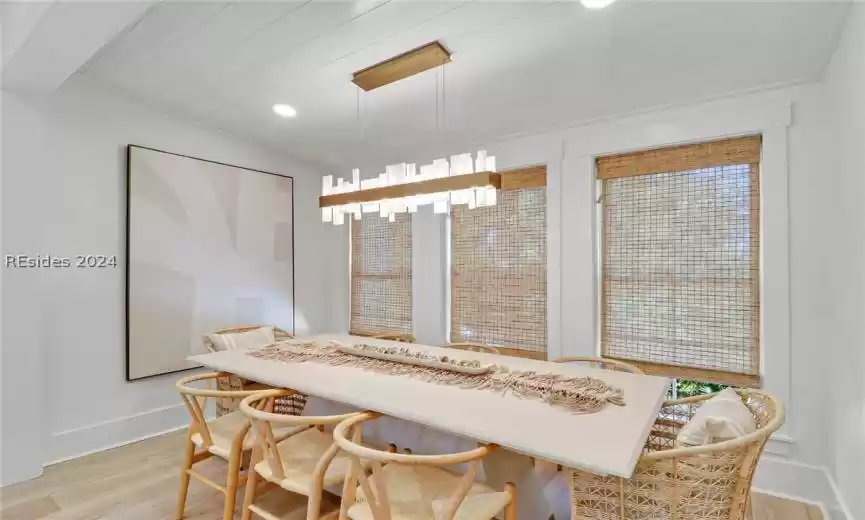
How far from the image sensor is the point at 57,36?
2.10 meters

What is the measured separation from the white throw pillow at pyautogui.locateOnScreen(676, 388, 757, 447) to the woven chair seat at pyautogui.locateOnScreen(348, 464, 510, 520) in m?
0.65

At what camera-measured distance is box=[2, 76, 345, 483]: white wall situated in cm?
269

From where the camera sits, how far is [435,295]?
13.0 feet

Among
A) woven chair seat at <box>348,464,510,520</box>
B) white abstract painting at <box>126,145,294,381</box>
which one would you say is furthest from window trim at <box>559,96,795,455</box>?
white abstract painting at <box>126,145,294,381</box>

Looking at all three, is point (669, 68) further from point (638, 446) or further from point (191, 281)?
point (191, 281)

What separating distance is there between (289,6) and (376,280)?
9.04 ft

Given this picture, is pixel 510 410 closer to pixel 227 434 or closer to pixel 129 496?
pixel 227 434

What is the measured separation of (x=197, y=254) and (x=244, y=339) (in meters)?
0.94

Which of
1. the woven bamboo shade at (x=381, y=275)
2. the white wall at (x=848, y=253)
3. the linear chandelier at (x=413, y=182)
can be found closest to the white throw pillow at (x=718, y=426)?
the white wall at (x=848, y=253)

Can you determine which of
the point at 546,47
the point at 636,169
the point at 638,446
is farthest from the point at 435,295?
the point at 638,446

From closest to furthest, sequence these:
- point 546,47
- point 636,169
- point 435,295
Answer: point 546,47 < point 636,169 < point 435,295

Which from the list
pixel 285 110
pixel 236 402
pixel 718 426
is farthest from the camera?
pixel 285 110

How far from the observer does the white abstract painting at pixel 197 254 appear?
11.0 feet

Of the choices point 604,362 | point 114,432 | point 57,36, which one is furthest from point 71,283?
point 604,362
